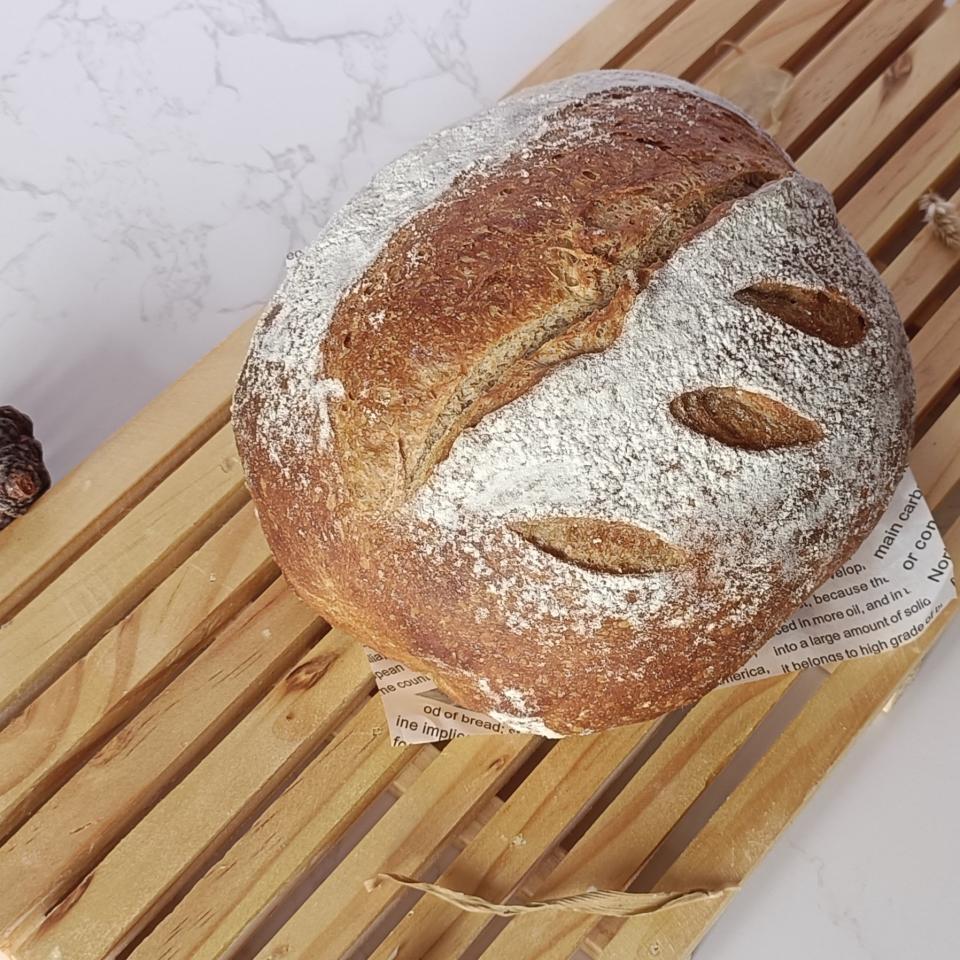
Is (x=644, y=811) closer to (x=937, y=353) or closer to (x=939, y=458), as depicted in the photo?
(x=939, y=458)

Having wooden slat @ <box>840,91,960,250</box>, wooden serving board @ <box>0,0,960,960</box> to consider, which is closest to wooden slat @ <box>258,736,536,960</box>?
wooden serving board @ <box>0,0,960,960</box>

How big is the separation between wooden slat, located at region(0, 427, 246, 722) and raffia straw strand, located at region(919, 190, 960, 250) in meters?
0.94

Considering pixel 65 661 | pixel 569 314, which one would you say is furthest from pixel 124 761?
pixel 569 314

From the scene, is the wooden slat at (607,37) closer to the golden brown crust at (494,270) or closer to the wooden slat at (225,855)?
the golden brown crust at (494,270)

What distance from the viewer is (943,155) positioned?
5.44 feet

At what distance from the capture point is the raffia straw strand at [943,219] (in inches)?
62.5

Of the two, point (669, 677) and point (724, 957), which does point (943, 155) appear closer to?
point (669, 677)

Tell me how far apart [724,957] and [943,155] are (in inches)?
42.0

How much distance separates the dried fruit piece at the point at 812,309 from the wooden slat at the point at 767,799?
0.39 metres

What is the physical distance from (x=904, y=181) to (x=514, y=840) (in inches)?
39.3

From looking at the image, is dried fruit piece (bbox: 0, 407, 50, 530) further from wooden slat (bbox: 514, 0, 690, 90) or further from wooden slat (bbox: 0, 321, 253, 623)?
wooden slat (bbox: 514, 0, 690, 90)

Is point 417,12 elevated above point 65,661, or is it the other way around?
point 417,12

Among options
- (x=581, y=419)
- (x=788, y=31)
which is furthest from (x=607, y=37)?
(x=581, y=419)

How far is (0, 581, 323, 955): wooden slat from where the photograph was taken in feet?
4.22
